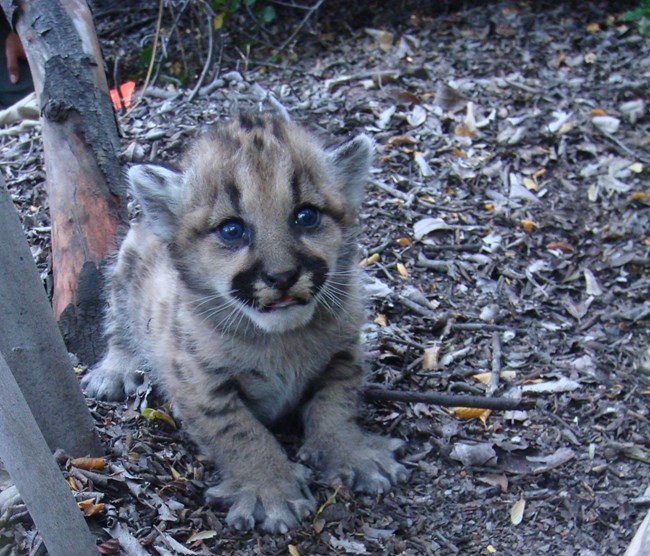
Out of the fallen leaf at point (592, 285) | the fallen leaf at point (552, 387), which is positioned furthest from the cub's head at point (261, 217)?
the fallen leaf at point (592, 285)

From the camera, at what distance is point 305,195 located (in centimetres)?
443

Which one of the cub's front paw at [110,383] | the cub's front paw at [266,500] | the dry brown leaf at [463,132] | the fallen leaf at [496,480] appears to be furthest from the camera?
the dry brown leaf at [463,132]

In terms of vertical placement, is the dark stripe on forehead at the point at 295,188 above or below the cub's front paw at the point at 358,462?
above

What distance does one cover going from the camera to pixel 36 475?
3324 millimetres

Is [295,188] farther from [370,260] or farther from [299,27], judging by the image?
[299,27]

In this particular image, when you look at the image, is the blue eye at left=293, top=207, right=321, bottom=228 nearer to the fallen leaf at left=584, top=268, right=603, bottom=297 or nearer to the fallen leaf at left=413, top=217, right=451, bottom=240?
the fallen leaf at left=413, top=217, right=451, bottom=240

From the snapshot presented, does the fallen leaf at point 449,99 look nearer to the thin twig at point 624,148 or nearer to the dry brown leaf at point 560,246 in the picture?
the thin twig at point 624,148

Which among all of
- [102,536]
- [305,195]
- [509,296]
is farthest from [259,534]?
[509,296]

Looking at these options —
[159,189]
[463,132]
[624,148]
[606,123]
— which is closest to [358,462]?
[159,189]

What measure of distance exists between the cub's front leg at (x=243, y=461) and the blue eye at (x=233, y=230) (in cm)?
89

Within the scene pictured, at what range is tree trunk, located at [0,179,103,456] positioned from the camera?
3.80m

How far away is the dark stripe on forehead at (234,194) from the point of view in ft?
14.2

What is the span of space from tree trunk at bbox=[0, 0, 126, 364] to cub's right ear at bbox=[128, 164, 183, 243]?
1301 millimetres

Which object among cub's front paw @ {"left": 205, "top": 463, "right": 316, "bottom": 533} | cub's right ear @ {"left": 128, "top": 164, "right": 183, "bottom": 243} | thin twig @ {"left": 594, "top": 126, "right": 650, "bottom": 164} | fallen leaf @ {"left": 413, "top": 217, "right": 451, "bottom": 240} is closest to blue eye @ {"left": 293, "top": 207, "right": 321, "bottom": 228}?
cub's right ear @ {"left": 128, "top": 164, "right": 183, "bottom": 243}
